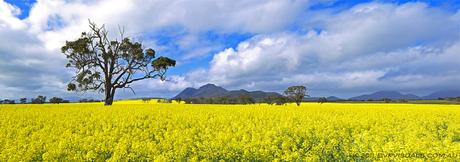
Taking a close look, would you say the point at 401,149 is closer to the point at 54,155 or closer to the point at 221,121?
the point at 54,155

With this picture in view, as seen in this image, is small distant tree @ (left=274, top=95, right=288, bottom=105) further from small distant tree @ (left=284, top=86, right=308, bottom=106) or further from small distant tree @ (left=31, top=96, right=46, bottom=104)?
small distant tree @ (left=31, top=96, right=46, bottom=104)

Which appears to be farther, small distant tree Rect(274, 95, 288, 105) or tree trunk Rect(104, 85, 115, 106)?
small distant tree Rect(274, 95, 288, 105)

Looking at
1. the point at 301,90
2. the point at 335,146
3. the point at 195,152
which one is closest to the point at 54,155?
the point at 195,152

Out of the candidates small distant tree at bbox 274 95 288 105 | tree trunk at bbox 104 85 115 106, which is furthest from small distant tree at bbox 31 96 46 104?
small distant tree at bbox 274 95 288 105

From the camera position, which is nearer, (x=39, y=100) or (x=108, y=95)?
(x=108, y=95)

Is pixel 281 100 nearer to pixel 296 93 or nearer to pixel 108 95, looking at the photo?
pixel 296 93

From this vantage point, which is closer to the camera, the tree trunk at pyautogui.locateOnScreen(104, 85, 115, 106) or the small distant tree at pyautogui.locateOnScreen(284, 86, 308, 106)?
the tree trunk at pyautogui.locateOnScreen(104, 85, 115, 106)

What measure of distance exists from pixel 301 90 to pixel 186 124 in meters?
53.8

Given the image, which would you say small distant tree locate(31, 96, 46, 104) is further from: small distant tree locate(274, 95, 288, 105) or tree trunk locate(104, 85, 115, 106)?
small distant tree locate(274, 95, 288, 105)

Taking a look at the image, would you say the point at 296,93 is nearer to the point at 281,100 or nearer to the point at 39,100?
the point at 281,100

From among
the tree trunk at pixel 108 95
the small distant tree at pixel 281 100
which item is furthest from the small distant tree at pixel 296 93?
the tree trunk at pixel 108 95

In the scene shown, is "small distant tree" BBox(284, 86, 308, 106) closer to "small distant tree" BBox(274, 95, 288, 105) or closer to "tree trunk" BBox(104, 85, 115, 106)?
"small distant tree" BBox(274, 95, 288, 105)

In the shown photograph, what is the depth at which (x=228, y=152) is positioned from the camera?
880cm

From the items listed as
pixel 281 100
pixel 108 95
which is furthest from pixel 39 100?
pixel 281 100
